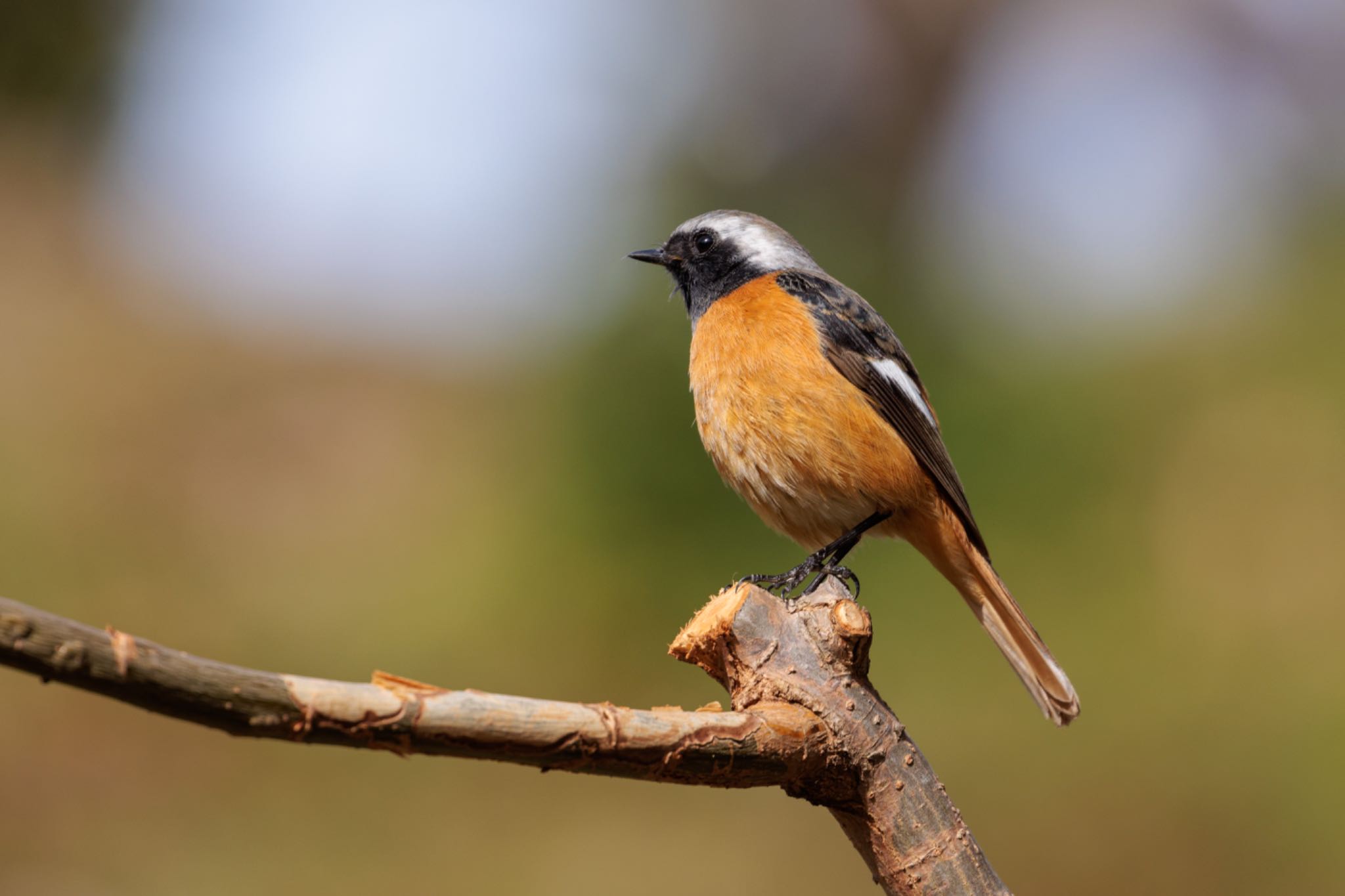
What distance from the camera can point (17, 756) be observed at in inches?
288

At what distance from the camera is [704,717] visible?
233cm

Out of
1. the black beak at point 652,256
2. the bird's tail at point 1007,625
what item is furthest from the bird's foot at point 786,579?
the black beak at point 652,256

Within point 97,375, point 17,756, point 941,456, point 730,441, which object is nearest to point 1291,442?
point 941,456

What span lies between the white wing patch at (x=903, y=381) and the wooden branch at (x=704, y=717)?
1.80 m

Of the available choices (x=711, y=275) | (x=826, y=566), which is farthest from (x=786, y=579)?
(x=711, y=275)

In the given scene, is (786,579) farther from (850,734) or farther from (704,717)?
(704,717)

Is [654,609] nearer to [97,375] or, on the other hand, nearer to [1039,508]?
[1039,508]

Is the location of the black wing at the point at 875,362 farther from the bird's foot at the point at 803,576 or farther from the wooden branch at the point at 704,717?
the wooden branch at the point at 704,717

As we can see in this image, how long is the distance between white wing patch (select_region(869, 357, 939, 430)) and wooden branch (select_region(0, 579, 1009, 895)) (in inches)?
70.8

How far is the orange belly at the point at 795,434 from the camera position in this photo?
4.16 meters

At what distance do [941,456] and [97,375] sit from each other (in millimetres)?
9420

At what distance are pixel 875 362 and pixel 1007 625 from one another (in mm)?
1284

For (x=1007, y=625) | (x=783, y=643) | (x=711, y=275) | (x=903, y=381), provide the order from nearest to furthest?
(x=783, y=643) < (x=1007, y=625) < (x=903, y=381) < (x=711, y=275)

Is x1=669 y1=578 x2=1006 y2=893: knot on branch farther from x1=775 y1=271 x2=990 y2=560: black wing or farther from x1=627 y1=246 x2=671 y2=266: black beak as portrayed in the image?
x1=627 y1=246 x2=671 y2=266: black beak
